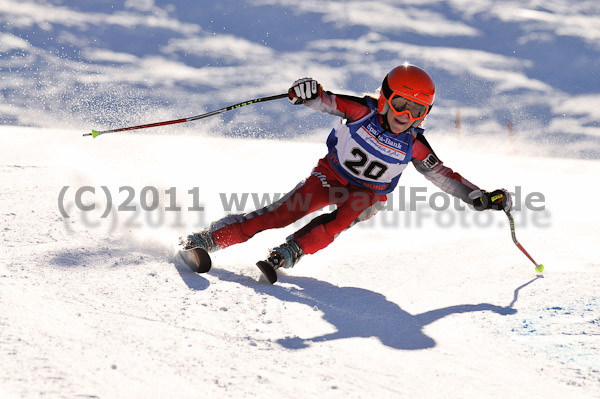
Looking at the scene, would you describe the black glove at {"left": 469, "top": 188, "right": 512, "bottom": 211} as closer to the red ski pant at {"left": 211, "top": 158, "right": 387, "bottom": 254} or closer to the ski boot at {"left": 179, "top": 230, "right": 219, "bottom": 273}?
the red ski pant at {"left": 211, "top": 158, "right": 387, "bottom": 254}

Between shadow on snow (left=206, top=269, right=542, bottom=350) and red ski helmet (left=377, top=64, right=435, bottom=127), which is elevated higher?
red ski helmet (left=377, top=64, right=435, bottom=127)

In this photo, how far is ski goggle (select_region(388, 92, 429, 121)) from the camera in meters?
3.58

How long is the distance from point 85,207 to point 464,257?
301 centimetres

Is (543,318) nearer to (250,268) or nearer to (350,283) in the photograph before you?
(350,283)

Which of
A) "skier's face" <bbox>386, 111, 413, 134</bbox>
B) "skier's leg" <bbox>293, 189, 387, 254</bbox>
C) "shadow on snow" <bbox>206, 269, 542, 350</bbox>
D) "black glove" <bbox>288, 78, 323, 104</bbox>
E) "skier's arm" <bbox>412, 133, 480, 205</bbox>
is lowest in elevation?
"shadow on snow" <bbox>206, 269, 542, 350</bbox>

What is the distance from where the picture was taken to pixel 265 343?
2.26 meters

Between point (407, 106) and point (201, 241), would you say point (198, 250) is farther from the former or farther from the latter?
point (407, 106)

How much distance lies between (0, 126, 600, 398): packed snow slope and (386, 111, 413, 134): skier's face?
98 cm

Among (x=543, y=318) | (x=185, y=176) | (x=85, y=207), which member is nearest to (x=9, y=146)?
(x=185, y=176)

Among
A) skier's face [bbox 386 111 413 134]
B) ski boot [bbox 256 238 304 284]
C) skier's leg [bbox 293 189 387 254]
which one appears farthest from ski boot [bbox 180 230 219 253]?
skier's face [bbox 386 111 413 134]

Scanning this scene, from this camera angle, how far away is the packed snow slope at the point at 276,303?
6.39 feet

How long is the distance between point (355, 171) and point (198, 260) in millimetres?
1326

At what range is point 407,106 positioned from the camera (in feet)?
11.8

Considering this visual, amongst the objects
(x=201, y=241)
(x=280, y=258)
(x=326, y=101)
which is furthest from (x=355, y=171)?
(x=201, y=241)
